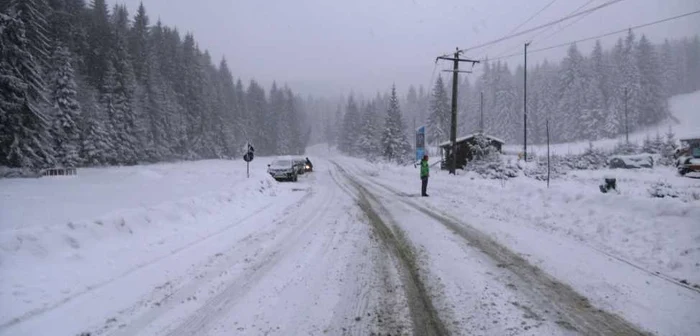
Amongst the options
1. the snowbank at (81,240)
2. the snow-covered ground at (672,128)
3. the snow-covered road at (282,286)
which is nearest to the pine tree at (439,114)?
the snow-covered ground at (672,128)

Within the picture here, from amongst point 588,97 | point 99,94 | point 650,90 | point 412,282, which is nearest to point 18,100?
point 99,94

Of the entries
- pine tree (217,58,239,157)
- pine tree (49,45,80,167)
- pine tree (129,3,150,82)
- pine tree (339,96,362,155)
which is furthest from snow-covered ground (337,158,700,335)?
pine tree (339,96,362,155)

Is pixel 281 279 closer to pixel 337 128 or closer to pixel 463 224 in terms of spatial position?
pixel 463 224

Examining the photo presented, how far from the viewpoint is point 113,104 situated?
39.7 metres

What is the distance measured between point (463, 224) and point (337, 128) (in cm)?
12294

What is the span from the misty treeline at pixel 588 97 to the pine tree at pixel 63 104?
48.4 meters

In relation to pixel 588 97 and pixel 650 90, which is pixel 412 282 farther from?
pixel 650 90

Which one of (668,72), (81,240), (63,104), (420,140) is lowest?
(81,240)

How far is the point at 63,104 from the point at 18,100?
11.1 meters

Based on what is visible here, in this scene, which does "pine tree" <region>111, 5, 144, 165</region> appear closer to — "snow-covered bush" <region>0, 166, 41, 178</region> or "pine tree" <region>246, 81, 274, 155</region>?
"snow-covered bush" <region>0, 166, 41, 178</region>

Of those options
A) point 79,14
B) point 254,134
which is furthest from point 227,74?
point 79,14

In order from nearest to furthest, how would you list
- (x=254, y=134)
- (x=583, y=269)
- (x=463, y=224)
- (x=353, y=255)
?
(x=583, y=269), (x=353, y=255), (x=463, y=224), (x=254, y=134)

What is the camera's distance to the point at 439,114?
219 feet

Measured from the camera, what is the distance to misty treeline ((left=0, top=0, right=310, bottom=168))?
22.3m
